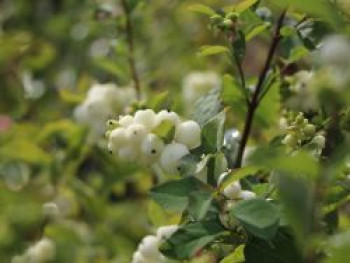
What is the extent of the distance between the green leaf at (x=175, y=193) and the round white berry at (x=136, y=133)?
13 cm

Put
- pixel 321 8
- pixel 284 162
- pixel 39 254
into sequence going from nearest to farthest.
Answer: pixel 284 162 < pixel 321 8 < pixel 39 254

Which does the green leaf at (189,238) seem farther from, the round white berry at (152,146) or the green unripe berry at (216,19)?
the green unripe berry at (216,19)

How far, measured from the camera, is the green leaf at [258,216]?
956mm

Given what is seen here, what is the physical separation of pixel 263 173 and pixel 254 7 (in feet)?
0.89

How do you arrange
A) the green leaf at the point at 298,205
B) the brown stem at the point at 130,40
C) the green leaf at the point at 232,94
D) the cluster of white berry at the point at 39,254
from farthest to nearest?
1. the brown stem at the point at 130,40
2. the cluster of white berry at the point at 39,254
3. the green leaf at the point at 232,94
4. the green leaf at the point at 298,205

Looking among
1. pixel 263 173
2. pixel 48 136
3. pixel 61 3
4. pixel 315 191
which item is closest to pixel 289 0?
pixel 315 191

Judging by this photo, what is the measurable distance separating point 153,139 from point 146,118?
36 mm

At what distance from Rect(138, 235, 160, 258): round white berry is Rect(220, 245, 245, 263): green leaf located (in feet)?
0.35

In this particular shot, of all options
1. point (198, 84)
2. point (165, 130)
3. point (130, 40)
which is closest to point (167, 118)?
point (165, 130)

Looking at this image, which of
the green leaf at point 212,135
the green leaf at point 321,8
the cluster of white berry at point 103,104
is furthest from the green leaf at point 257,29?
the cluster of white berry at point 103,104

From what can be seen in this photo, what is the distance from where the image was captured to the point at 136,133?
1.18 meters

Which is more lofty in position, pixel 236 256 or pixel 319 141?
pixel 319 141

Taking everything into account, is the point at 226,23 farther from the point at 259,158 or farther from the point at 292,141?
the point at 259,158

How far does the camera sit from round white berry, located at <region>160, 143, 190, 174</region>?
1.14m
